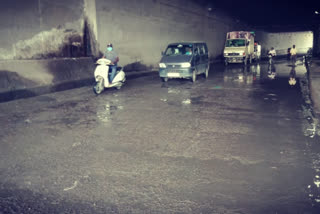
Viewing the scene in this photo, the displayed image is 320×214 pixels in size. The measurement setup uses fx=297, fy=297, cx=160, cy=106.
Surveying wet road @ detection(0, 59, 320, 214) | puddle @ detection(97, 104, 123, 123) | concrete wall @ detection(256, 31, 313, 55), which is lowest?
wet road @ detection(0, 59, 320, 214)

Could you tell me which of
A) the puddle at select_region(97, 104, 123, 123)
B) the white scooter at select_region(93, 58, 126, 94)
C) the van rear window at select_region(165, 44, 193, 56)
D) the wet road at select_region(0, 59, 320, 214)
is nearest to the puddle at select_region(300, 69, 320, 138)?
the wet road at select_region(0, 59, 320, 214)

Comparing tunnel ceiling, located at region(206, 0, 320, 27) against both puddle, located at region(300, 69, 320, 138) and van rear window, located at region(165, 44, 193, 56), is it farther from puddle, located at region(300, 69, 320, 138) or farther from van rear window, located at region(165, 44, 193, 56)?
puddle, located at region(300, 69, 320, 138)

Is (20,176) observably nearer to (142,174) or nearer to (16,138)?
(142,174)

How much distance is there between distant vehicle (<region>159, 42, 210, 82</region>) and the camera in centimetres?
1485

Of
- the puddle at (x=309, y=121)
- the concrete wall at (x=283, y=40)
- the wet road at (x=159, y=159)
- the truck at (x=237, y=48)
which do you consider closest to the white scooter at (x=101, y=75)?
the wet road at (x=159, y=159)

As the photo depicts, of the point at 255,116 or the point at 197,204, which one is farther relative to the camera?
the point at 255,116

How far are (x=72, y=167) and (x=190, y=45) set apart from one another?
12261mm

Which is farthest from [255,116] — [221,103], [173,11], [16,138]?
[173,11]

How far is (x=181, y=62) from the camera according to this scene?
14812mm

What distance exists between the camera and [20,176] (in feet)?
13.8

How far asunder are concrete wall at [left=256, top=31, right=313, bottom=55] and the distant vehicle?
4438 centimetres

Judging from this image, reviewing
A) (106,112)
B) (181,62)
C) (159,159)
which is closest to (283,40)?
(181,62)

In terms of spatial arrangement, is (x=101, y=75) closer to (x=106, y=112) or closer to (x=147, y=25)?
(x=106, y=112)

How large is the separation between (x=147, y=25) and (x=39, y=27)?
35.2ft
